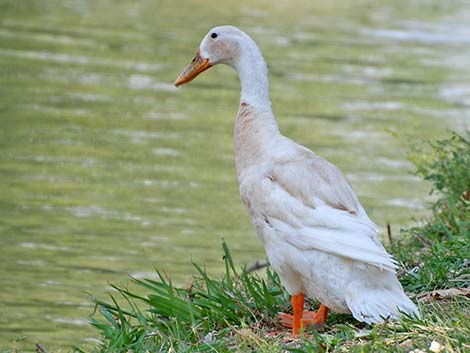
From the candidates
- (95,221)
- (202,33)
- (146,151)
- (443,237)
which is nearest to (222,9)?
(202,33)

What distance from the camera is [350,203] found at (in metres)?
5.44

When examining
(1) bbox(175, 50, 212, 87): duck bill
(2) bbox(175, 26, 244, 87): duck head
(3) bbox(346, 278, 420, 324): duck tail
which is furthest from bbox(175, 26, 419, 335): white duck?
(1) bbox(175, 50, 212, 87): duck bill

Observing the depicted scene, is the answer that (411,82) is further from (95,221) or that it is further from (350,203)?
(350,203)

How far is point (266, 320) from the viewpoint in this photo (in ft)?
19.4

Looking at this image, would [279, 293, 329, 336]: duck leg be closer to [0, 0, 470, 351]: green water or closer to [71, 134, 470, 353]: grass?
[71, 134, 470, 353]: grass

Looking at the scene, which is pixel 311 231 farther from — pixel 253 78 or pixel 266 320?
pixel 253 78

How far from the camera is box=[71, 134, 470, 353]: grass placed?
4.94 meters

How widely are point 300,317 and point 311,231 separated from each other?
52 cm

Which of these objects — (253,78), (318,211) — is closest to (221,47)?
(253,78)

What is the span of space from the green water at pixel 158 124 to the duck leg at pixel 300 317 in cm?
198

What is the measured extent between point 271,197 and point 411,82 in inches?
462

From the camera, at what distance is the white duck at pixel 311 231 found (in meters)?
5.16

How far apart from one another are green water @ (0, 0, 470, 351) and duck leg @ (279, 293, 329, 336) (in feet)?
6.50

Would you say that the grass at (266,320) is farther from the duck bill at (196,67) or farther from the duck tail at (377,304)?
the duck bill at (196,67)
